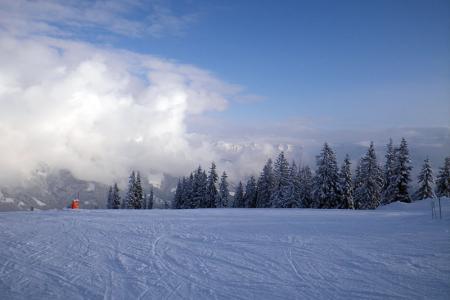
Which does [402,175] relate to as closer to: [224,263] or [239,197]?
[239,197]

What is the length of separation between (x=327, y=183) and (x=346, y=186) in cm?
301

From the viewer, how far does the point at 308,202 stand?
52.2 m

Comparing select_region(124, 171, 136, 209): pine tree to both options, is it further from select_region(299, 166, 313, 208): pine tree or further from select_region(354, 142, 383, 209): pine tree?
select_region(354, 142, 383, 209): pine tree

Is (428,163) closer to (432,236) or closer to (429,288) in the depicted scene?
(432,236)

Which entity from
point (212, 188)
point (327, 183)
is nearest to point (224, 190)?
point (212, 188)

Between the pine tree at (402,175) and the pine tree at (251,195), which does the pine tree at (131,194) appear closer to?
the pine tree at (251,195)

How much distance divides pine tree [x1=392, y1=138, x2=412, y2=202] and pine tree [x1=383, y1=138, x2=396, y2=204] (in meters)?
0.47

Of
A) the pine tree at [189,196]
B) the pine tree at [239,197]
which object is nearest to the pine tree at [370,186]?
the pine tree at [239,197]

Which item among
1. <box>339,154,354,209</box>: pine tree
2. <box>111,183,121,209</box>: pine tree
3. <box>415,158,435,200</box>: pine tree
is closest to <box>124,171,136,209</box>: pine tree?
<box>111,183,121,209</box>: pine tree

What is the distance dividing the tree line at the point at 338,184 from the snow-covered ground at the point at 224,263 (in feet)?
98.1

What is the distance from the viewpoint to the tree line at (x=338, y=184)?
4647cm

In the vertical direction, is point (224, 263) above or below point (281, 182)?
below

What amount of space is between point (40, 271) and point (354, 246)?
1064 centimetres

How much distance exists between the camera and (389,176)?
49125mm
